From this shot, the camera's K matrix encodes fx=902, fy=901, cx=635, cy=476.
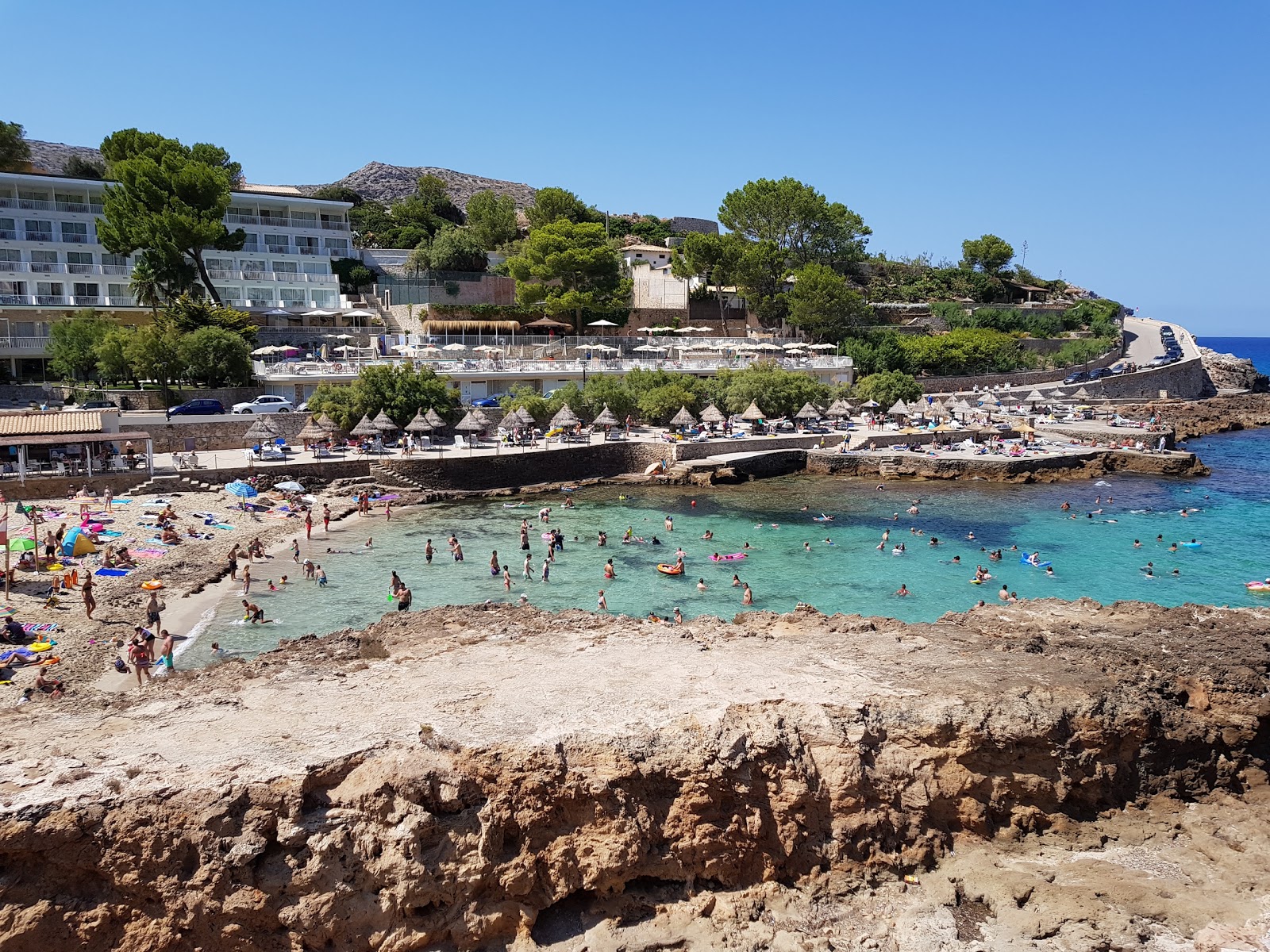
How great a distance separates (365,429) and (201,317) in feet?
48.8

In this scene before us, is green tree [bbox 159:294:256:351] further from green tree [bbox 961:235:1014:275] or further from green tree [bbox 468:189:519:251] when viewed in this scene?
green tree [bbox 961:235:1014:275]

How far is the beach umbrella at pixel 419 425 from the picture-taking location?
1495 inches

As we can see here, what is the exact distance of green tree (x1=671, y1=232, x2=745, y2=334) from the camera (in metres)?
67.7

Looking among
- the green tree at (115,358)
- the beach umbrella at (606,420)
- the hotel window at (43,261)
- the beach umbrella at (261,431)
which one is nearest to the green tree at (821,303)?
the beach umbrella at (606,420)

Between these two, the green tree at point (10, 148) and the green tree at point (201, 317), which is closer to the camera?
the green tree at point (201, 317)

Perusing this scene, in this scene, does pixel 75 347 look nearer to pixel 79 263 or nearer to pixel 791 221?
pixel 79 263

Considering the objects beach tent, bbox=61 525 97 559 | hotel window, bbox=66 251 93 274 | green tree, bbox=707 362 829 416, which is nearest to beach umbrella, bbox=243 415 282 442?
beach tent, bbox=61 525 97 559

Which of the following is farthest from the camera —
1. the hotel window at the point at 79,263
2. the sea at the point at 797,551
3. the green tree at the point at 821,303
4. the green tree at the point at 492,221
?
the green tree at the point at 492,221

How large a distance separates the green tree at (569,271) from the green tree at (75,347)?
25.1 m

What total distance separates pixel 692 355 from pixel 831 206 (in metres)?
27.4

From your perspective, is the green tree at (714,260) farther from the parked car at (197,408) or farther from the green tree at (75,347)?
the green tree at (75,347)

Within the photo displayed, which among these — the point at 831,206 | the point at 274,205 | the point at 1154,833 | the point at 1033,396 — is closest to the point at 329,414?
the point at 274,205

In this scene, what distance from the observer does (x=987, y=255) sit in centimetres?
9462

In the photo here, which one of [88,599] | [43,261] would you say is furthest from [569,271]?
[88,599]
